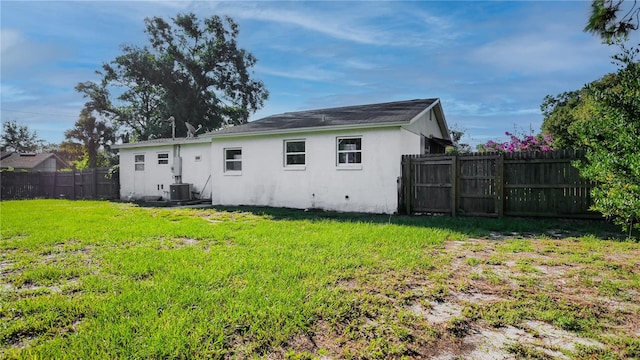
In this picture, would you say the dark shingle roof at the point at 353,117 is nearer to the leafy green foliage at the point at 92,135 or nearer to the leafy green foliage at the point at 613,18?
the leafy green foliage at the point at 613,18

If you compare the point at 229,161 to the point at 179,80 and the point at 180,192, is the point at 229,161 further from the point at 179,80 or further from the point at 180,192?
the point at 179,80

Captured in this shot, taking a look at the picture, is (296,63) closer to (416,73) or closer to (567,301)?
(416,73)

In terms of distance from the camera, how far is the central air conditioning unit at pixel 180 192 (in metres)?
14.9

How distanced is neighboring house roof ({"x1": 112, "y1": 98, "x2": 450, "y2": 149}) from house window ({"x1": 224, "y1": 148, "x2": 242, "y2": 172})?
77 cm

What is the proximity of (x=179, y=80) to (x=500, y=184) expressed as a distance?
1160 inches

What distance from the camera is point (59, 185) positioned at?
71.7 ft

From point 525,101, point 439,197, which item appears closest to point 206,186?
point 439,197

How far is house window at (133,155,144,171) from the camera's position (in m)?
17.8

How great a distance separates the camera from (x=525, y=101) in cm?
1978

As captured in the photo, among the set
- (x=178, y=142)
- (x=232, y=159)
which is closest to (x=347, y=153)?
(x=232, y=159)

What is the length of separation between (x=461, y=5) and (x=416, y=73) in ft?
28.2

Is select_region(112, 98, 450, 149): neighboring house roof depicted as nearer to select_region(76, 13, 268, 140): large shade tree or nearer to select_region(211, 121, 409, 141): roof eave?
select_region(211, 121, 409, 141): roof eave

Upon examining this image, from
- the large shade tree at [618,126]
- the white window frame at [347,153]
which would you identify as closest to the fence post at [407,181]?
the white window frame at [347,153]

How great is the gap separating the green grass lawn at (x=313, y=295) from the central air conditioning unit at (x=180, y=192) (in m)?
8.39
